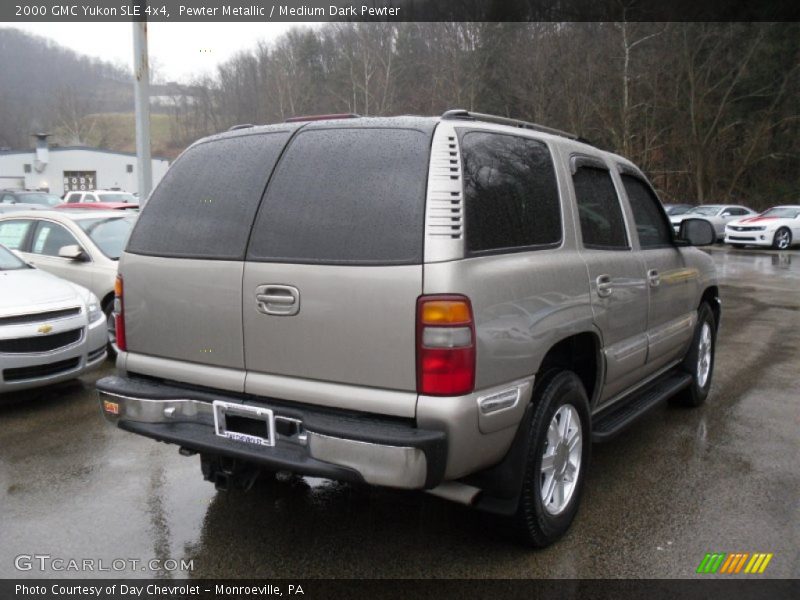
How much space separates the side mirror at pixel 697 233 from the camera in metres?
5.14

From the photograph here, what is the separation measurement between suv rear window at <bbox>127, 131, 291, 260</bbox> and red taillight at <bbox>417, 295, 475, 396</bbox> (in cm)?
92

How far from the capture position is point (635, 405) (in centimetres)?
432

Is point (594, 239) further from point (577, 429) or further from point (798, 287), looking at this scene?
point (798, 287)

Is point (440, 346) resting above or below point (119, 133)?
below

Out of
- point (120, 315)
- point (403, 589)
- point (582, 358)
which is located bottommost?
point (403, 589)

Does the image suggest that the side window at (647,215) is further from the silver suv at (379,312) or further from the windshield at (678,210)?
the windshield at (678,210)

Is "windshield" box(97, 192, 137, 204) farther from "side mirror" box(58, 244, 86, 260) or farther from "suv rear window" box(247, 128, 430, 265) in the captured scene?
"suv rear window" box(247, 128, 430, 265)

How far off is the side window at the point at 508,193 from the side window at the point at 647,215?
47.0 inches

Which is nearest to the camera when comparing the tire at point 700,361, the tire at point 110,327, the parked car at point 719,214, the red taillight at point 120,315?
the red taillight at point 120,315

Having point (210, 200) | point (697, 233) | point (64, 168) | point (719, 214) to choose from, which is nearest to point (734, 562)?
point (697, 233)

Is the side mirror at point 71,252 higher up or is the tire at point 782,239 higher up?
the side mirror at point 71,252

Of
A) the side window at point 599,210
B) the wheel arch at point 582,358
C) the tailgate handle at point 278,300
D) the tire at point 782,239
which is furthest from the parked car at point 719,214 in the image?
the tailgate handle at point 278,300

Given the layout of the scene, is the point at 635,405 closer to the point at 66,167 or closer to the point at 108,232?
the point at 108,232

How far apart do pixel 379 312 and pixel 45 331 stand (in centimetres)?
397
